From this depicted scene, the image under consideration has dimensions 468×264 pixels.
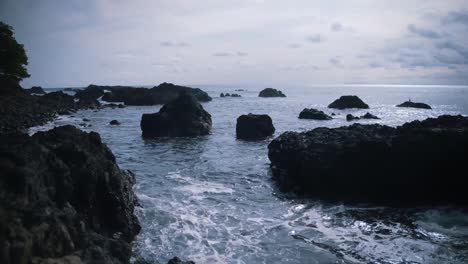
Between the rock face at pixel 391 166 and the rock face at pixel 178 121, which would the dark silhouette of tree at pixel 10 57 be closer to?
the rock face at pixel 178 121

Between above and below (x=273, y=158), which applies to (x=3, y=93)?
above

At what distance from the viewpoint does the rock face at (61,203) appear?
599 cm

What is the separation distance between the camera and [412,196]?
1480 centimetres

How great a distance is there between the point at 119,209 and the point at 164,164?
1107 centimetres

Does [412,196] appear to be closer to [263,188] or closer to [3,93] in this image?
[263,188]

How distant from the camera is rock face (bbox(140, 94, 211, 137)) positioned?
3472cm

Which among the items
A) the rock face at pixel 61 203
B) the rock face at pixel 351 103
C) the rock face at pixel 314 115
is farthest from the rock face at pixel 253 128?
the rock face at pixel 351 103

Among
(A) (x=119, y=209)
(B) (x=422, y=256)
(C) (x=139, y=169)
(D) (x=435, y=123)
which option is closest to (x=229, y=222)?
(A) (x=119, y=209)

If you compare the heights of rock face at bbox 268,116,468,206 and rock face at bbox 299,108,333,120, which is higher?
rock face at bbox 299,108,333,120

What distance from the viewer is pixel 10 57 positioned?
50.2 m

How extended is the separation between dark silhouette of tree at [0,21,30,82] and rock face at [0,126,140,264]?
47.9 meters

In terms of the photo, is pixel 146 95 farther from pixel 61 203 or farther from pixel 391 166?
pixel 61 203

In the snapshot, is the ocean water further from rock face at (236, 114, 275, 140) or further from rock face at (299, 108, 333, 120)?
rock face at (299, 108, 333, 120)

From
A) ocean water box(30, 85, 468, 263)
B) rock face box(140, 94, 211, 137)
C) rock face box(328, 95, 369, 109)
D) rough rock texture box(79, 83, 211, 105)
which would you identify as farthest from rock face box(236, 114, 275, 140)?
rock face box(328, 95, 369, 109)
